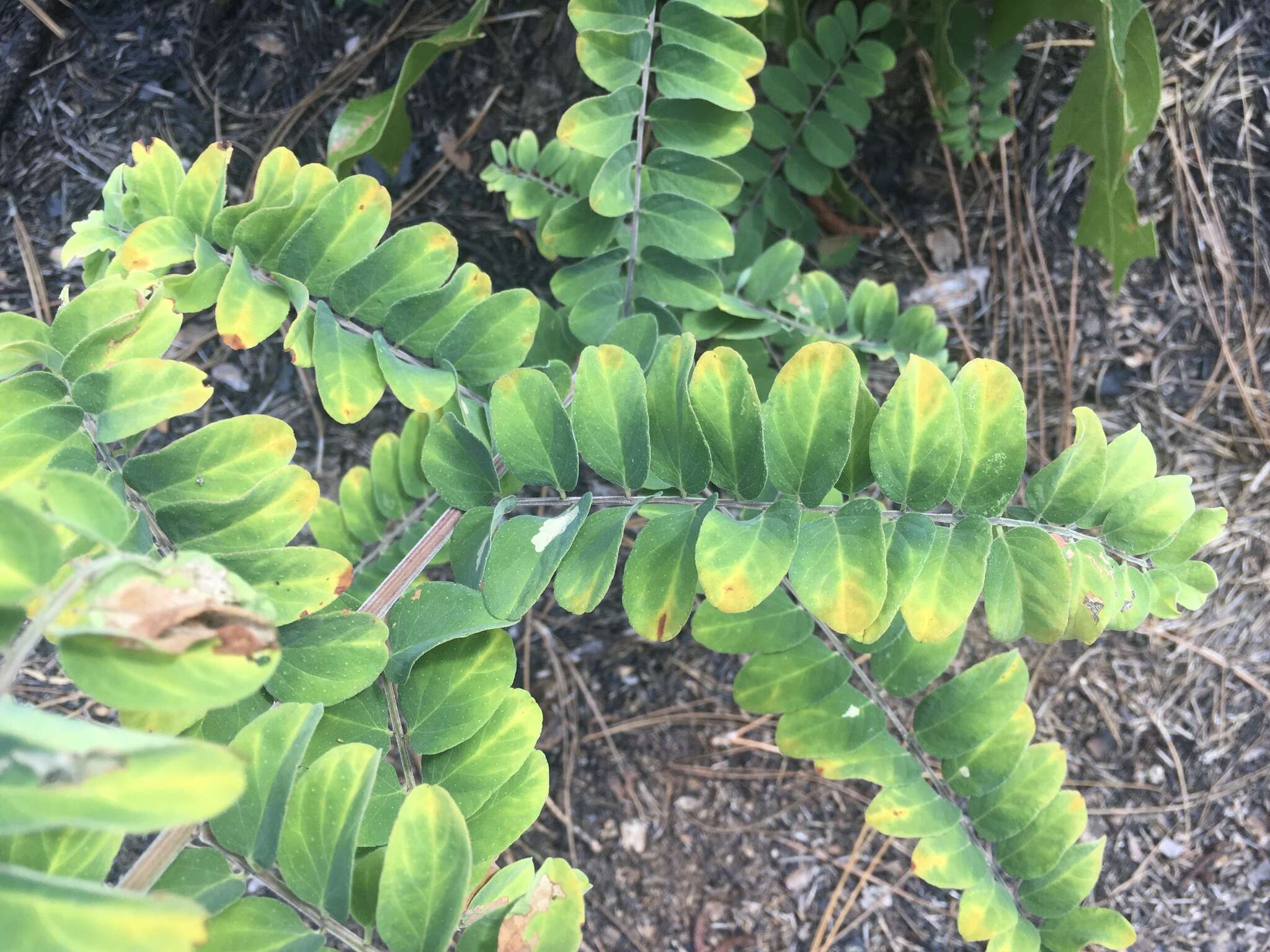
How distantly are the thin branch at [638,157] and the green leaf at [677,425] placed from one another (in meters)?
0.42

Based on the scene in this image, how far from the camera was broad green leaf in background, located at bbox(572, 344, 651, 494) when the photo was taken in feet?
2.60

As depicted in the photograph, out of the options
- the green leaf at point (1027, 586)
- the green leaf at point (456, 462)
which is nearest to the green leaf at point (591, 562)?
the green leaf at point (456, 462)

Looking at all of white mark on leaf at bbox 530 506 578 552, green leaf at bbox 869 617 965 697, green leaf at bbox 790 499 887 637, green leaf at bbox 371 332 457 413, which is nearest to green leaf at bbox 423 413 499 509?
green leaf at bbox 371 332 457 413

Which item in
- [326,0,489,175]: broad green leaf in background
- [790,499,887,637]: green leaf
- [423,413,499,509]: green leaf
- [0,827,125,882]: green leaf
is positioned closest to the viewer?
[0,827,125,882]: green leaf

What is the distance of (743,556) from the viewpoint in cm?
71

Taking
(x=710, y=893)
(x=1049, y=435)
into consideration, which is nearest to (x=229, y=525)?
(x=710, y=893)

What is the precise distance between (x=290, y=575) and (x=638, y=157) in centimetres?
73

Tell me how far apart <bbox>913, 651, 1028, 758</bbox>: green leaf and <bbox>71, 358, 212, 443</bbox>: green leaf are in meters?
0.96

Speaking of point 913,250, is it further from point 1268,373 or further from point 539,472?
point 539,472

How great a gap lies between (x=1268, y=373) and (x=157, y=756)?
2.20 m

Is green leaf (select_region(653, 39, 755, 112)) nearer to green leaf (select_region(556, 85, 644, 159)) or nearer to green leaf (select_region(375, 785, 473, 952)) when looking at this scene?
green leaf (select_region(556, 85, 644, 159))

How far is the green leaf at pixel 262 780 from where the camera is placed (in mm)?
614

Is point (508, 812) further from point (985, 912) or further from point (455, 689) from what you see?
point (985, 912)

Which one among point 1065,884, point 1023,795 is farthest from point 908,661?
point 1065,884
